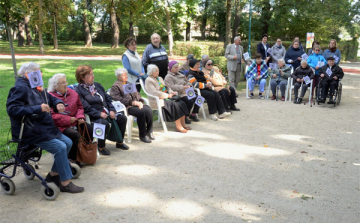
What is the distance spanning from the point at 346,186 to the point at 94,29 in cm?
5975

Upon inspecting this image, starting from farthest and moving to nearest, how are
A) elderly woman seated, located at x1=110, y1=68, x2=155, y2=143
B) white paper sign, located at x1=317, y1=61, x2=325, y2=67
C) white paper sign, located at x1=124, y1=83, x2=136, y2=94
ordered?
white paper sign, located at x1=317, y1=61, x2=325, y2=67 < elderly woman seated, located at x1=110, y1=68, x2=155, y2=143 < white paper sign, located at x1=124, y1=83, x2=136, y2=94

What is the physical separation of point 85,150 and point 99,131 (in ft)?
1.06

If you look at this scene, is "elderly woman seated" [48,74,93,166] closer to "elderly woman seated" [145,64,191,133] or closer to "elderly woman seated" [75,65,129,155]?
"elderly woman seated" [75,65,129,155]

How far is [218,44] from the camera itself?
2650cm

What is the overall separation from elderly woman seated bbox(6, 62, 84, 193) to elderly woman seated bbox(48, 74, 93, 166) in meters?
0.37

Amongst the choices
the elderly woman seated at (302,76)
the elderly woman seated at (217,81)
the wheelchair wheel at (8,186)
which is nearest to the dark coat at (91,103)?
the wheelchair wheel at (8,186)

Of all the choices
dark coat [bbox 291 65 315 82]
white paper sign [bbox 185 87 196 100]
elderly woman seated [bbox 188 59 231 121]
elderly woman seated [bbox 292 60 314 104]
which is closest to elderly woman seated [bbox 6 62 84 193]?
white paper sign [bbox 185 87 196 100]

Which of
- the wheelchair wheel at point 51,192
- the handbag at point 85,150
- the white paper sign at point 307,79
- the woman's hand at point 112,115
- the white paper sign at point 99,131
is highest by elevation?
the white paper sign at point 307,79

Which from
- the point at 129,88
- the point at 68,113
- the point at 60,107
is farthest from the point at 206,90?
the point at 60,107

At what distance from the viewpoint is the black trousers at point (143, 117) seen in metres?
A: 5.91

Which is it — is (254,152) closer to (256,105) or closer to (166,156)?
(166,156)

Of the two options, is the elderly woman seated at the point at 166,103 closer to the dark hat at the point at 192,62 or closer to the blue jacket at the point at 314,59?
the dark hat at the point at 192,62

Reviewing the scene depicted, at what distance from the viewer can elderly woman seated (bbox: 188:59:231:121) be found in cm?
773

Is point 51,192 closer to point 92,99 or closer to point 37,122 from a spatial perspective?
point 37,122
